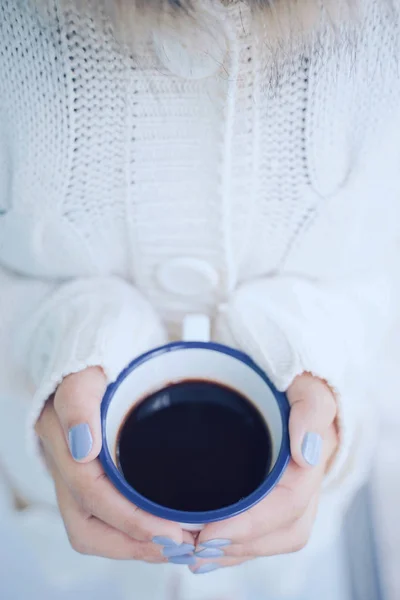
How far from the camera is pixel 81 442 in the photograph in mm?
364

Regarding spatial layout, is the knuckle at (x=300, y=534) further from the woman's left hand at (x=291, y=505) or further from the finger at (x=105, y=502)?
the finger at (x=105, y=502)

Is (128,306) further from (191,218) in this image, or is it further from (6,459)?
(6,459)

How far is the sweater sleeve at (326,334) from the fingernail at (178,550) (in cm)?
14

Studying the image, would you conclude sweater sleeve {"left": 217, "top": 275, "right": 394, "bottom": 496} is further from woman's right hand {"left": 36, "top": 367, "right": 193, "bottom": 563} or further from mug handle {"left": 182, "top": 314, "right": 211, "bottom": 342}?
woman's right hand {"left": 36, "top": 367, "right": 193, "bottom": 563}

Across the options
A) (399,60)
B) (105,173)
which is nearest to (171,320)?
(105,173)

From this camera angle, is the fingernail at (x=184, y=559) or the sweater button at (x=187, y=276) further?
the sweater button at (x=187, y=276)

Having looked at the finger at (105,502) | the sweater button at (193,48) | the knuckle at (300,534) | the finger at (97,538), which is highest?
the sweater button at (193,48)

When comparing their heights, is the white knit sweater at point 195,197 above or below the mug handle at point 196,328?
above

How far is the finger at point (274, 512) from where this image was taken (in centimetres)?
34

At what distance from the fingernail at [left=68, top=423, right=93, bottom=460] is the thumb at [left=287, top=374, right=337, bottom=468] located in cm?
14

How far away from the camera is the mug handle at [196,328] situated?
1.68 feet

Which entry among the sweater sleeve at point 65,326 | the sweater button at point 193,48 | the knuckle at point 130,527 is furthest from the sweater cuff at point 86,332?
the sweater button at point 193,48

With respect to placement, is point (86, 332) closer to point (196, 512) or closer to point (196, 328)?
point (196, 328)

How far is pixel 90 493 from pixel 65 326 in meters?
0.17
